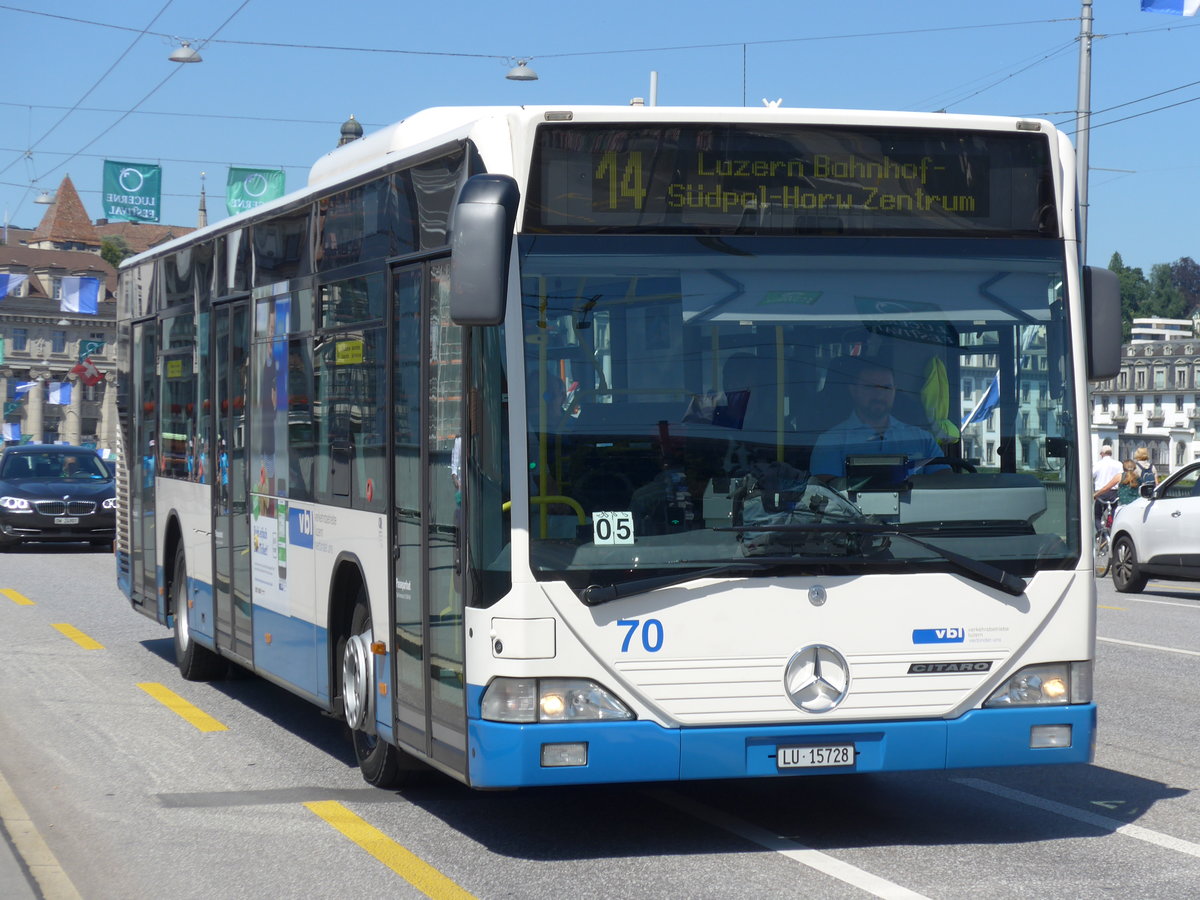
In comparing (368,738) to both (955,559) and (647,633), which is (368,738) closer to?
(647,633)

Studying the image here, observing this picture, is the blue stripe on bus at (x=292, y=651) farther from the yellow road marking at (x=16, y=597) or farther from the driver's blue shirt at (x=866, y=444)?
the yellow road marking at (x=16, y=597)

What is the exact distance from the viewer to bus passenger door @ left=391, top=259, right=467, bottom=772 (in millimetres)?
6840

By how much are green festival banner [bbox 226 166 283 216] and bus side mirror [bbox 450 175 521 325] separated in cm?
3084

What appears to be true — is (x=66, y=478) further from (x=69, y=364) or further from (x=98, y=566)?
(x=69, y=364)

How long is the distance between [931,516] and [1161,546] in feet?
50.0

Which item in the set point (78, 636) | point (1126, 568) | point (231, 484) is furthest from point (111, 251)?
point (231, 484)

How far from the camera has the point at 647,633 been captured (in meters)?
6.60

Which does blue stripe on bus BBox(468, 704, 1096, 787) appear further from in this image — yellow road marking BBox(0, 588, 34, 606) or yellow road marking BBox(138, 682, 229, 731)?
yellow road marking BBox(0, 588, 34, 606)

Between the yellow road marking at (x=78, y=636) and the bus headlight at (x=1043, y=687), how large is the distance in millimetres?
8891

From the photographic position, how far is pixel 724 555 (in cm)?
666

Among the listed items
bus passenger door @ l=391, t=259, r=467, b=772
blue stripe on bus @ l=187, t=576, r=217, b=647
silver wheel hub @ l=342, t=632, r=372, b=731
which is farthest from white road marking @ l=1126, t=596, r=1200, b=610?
bus passenger door @ l=391, t=259, r=467, b=772

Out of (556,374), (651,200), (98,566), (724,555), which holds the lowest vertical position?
(98,566)

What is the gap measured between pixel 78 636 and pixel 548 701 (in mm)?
9284

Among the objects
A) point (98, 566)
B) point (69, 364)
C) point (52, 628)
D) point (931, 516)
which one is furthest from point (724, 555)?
point (69, 364)
